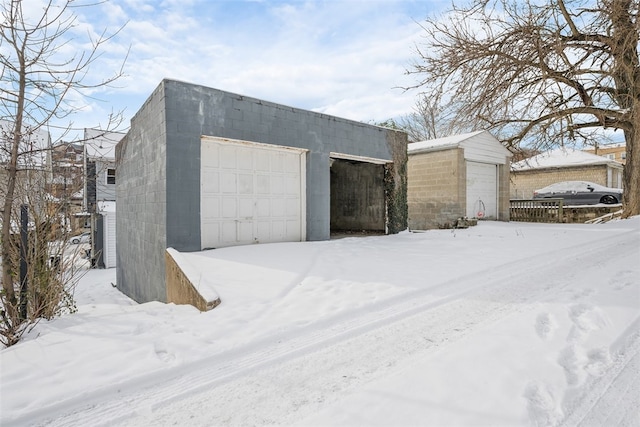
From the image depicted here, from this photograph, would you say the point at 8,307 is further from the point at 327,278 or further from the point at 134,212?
the point at 134,212

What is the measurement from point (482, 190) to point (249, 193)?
9937 millimetres

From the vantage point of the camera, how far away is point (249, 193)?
7102 millimetres

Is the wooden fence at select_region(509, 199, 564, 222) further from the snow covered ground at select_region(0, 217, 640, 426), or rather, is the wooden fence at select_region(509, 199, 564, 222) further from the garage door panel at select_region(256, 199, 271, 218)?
the garage door panel at select_region(256, 199, 271, 218)

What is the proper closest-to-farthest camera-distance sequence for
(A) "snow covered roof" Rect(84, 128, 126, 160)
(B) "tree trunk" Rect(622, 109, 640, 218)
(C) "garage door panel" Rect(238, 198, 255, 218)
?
(A) "snow covered roof" Rect(84, 128, 126, 160) < (C) "garage door panel" Rect(238, 198, 255, 218) < (B) "tree trunk" Rect(622, 109, 640, 218)

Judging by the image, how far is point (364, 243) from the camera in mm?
7855

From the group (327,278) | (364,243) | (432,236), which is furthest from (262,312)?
(432,236)

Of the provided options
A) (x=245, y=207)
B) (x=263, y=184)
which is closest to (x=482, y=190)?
(x=263, y=184)

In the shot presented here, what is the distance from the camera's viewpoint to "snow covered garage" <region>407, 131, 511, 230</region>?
11930mm

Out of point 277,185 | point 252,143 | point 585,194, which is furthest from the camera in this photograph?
point 585,194

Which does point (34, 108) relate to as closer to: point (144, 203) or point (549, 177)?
point (144, 203)

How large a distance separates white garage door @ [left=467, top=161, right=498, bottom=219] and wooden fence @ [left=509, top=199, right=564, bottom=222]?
1.71 meters

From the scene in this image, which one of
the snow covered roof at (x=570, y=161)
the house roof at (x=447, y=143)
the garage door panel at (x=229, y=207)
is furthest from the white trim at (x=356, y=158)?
the snow covered roof at (x=570, y=161)

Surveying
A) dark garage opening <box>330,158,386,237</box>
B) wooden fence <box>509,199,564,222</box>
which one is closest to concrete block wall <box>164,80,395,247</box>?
dark garage opening <box>330,158,386,237</box>

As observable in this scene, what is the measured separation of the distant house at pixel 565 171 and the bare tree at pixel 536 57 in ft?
29.7
